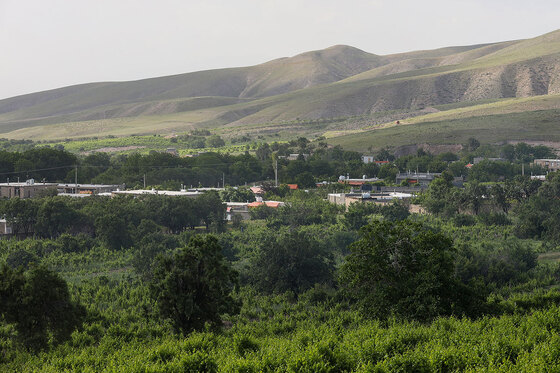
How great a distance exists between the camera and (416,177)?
91.8m

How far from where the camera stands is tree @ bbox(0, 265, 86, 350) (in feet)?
79.4

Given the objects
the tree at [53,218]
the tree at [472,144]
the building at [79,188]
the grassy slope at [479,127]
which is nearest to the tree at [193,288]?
the tree at [53,218]

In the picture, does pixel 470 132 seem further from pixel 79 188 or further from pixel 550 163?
pixel 79 188

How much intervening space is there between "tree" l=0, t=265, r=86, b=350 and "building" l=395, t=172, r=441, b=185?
66756 mm

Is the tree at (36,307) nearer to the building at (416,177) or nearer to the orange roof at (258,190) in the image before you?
the orange roof at (258,190)

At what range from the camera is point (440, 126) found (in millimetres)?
140500

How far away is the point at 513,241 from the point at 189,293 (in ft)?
106

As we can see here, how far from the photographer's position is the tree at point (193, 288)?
2464 cm

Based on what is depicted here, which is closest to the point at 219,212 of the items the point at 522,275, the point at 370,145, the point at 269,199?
the point at 269,199

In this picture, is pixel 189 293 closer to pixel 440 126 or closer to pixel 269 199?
pixel 269 199

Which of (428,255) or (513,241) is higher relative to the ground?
(428,255)

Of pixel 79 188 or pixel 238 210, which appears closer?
pixel 238 210

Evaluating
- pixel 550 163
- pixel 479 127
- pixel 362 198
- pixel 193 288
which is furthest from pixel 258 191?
pixel 479 127

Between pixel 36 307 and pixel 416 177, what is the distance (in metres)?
72.5
